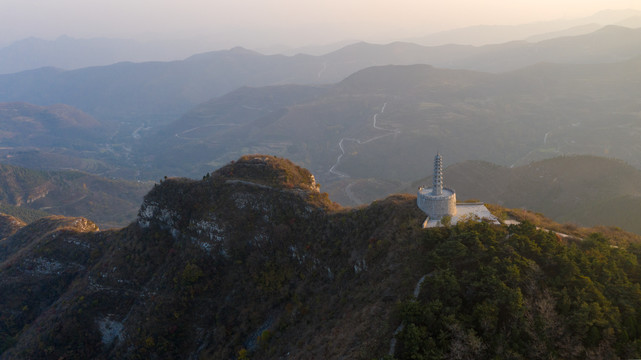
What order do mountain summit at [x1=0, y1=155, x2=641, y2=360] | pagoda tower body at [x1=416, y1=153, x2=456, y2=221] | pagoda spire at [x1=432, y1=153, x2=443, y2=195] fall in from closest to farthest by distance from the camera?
1. mountain summit at [x1=0, y1=155, x2=641, y2=360]
2. pagoda spire at [x1=432, y1=153, x2=443, y2=195]
3. pagoda tower body at [x1=416, y1=153, x2=456, y2=221]

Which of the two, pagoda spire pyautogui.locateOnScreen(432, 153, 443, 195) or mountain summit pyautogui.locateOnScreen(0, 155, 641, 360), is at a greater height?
pagoda spire pyautogui.locateOnScreen(432, 153, 443, 195)

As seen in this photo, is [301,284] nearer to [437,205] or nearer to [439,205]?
[437,205]

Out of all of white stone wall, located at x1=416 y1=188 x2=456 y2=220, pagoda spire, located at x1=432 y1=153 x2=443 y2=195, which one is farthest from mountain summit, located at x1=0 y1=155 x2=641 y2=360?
pagoda spire, located at x1=432 y1=153 x2=443 y2=195

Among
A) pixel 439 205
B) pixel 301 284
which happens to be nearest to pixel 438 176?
pixel 439 205

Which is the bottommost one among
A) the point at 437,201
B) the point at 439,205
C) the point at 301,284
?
the point at 301,284

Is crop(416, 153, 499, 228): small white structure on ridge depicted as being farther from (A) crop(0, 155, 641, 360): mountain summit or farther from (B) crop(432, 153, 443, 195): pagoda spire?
(A) crop(0, 155, 641, 360): mountain summit

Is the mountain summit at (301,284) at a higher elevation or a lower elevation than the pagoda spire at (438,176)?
lower

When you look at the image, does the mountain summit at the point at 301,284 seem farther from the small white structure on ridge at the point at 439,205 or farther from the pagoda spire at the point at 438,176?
the pagoda spire at the point at 438,176

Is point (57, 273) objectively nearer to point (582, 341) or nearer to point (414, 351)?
point (414, 351)

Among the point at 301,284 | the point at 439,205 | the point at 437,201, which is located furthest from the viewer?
the point at 301,284

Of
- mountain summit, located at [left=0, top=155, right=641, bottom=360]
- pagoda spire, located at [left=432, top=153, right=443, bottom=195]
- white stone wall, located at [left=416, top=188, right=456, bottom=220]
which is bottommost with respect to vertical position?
mountain summit, located at [left=0, top=155, right=641, bottom=360]

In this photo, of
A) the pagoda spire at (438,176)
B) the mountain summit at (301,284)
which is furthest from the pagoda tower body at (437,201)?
the mountain summit at (301,284)
